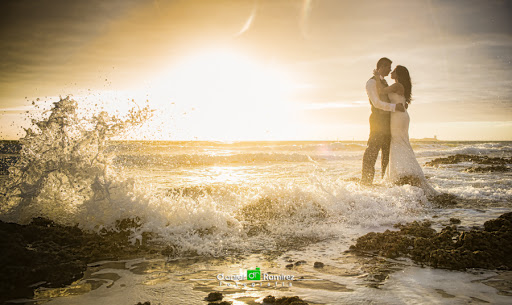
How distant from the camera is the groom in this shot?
7.23 metres

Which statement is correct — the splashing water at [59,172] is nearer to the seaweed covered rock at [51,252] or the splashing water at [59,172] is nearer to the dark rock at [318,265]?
the seaweed covered rock at [51,252]

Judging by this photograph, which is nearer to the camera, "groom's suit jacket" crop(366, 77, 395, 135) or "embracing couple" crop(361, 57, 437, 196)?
"embracing couple" crop(361, 57, 437, 196)

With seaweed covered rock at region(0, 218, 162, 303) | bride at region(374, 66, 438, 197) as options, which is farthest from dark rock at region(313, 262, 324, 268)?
bride at region(374, 66, 438, 197)

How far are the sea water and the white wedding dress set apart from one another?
1.90ft

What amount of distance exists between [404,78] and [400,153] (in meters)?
1.71

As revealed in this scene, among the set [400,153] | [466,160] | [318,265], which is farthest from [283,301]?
[466,160]

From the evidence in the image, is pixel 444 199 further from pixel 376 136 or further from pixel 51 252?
pixel 51 252

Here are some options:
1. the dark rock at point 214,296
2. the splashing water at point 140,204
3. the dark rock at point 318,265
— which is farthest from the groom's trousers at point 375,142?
the dark rock at point 214,296

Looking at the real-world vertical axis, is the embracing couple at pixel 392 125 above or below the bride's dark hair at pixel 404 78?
below

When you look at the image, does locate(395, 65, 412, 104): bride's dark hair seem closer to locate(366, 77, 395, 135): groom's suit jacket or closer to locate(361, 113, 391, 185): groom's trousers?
locate(366, 77, 395, 135): groom's suit jacket

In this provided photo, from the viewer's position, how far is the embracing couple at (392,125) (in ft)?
23.5

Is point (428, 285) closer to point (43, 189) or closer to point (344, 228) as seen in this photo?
point (344, 228)

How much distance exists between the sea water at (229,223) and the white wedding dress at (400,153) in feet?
1.90

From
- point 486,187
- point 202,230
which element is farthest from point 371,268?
point 486,187
